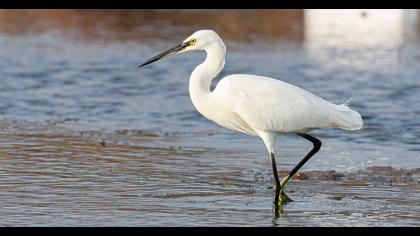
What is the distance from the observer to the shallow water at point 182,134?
8.80m

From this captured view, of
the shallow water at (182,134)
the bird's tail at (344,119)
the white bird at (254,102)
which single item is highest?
the white bird at (254,102)

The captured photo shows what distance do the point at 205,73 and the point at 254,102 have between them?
495 mm

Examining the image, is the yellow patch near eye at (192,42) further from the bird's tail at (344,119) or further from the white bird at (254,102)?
the bird's tail at (344,119)

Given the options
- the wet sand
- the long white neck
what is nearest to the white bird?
the long white neck

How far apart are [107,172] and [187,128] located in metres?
3.35

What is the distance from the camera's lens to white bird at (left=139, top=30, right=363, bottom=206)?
368 inches

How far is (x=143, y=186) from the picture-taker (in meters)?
9.61

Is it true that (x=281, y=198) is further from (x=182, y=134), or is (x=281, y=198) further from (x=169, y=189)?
(x=182, y=134)

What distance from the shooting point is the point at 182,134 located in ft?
42.4

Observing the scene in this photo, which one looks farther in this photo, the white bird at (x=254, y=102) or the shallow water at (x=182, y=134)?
the white bird at (x=254, y=102)

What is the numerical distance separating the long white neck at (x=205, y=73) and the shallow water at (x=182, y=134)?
33.1 inches

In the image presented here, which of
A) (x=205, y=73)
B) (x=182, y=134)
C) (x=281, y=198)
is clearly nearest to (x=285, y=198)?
(x=281, y=198)

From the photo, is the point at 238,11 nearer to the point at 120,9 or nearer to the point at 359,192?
the point at 120,9

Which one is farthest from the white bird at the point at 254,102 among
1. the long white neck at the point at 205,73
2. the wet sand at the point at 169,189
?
the wet sand at the point at 169,189
